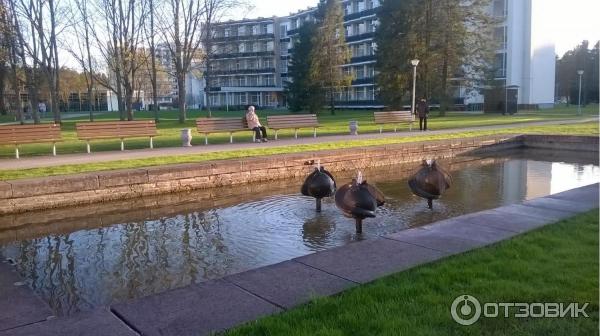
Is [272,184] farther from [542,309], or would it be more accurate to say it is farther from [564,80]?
[564,80]

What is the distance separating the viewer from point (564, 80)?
78.8 m

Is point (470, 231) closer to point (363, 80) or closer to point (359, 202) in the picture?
point (359, 202)

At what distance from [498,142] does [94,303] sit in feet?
54.0

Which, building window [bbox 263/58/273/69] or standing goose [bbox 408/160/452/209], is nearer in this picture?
standing goose [bbox 408/160/452/209]

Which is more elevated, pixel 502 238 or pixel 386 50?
pixel 386 50

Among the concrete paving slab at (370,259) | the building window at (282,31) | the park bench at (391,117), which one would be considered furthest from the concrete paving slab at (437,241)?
the building window at (282,31)

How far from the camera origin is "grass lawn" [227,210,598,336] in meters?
3.51

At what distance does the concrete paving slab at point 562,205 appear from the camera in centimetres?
732

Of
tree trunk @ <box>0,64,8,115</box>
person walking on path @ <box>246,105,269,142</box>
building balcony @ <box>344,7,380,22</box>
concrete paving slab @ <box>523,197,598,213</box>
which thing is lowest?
concrete paving slab @ <box>523,197,598,213</box>

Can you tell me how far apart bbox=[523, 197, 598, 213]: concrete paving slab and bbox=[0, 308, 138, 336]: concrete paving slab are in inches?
240

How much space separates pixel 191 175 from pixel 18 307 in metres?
6.99

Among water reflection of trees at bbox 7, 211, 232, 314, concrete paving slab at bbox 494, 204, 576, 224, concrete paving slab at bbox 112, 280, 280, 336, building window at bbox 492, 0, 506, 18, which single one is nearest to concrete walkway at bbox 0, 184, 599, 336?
concrete paving slab at bbox 112, 280, 280, 336

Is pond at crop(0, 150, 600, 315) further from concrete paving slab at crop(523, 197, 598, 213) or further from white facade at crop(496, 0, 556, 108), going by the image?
white facade at crop(496, 0, 556, 108)

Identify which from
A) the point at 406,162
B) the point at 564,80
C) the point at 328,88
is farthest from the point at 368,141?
the point at 564,80
